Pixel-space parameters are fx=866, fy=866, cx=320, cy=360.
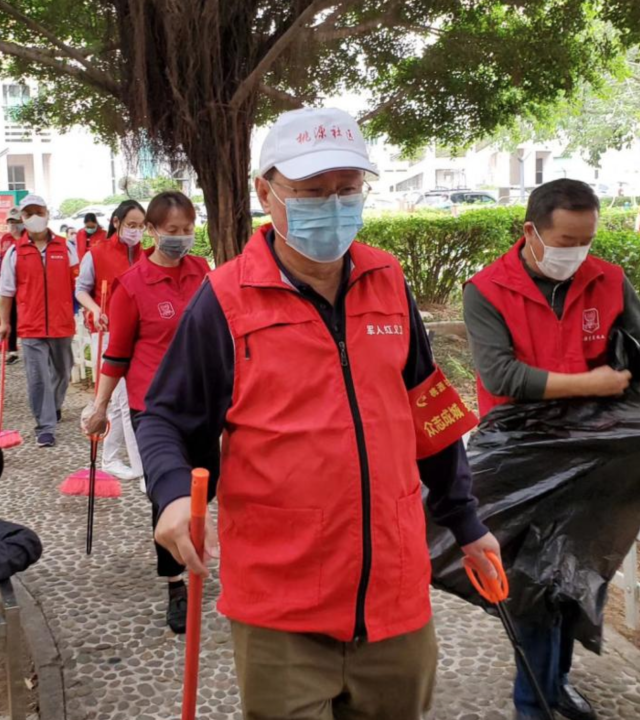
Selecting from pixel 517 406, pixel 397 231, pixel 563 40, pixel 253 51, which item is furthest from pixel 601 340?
pixel 397 231

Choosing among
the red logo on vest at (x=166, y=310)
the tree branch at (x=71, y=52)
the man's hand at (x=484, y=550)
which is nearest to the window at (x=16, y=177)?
the tree branch at (x=71, y=52)

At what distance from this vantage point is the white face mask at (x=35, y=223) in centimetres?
740

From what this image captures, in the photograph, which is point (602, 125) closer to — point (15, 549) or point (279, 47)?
Answer: point (279, 47)

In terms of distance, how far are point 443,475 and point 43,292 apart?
5.91 metres

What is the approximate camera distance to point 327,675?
1.89 metres

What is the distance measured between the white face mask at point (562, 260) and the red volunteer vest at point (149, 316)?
178 centimetres

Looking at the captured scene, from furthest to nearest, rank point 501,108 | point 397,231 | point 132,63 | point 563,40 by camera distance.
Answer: point 397,231 → point 501,108 → point 563,40 → point 132,63

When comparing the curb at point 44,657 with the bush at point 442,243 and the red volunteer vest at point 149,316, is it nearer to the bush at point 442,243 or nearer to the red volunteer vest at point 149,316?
the red volunteer vest at point 149,316

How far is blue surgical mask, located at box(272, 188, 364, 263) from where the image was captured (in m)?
1.93

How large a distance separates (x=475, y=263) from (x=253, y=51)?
207 inches

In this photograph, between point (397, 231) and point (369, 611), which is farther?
point (397, 231)

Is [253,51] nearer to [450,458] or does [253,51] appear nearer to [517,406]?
[517,406]

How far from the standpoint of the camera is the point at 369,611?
1.86 m

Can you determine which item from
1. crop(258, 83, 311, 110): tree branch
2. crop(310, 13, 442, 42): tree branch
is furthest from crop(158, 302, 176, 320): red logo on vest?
crop(310, 13, 442, 42): tree branch
